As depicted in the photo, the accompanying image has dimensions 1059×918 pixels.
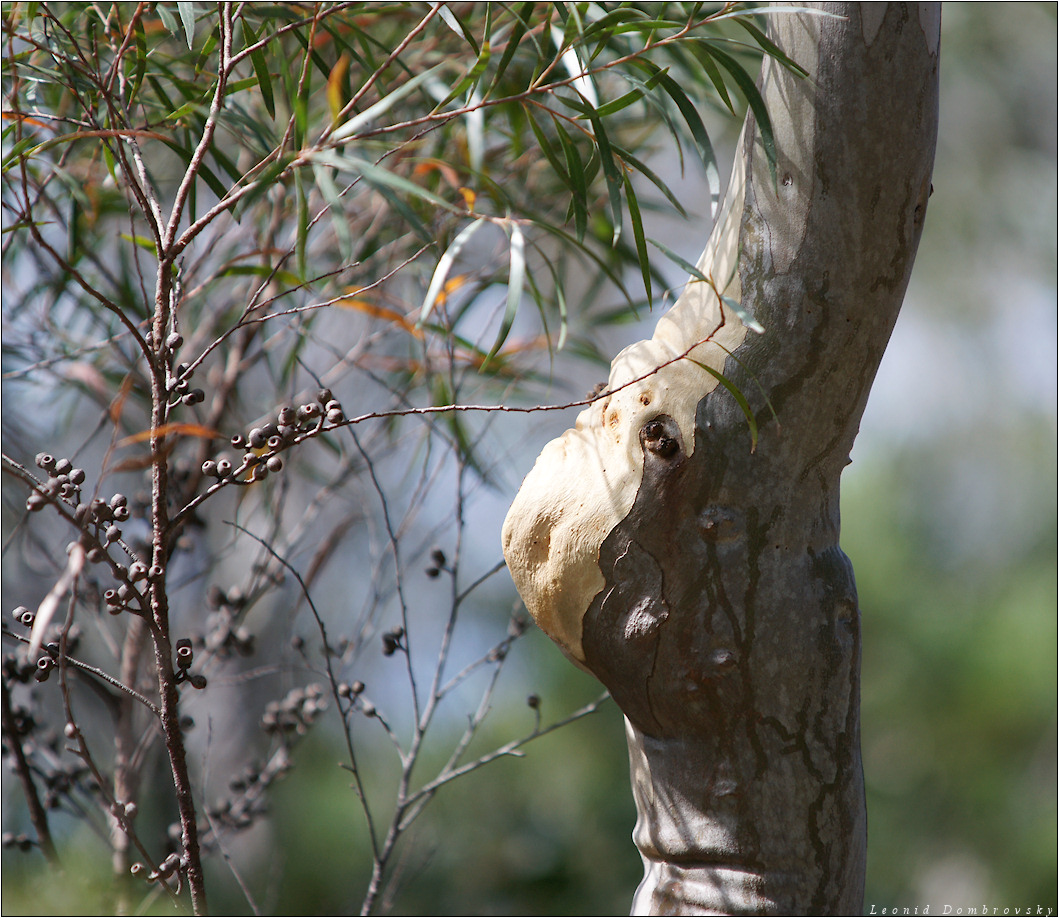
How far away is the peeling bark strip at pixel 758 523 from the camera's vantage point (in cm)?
52

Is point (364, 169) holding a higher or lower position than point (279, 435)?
higher

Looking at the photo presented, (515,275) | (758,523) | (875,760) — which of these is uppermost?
(515,275)

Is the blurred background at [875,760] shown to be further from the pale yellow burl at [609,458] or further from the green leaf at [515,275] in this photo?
the green leaf at [515,275]

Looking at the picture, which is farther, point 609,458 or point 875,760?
point 875,760

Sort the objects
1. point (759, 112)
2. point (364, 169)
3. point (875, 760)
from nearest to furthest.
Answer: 1. point (364, 169)
2. point (759, 112)
3. point (875, 760)

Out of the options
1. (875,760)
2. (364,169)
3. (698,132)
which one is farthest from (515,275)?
(875,760)

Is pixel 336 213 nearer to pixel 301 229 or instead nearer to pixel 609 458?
pixel 301 229

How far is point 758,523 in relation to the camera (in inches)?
21.3

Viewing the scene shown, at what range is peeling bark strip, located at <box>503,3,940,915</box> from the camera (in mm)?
521

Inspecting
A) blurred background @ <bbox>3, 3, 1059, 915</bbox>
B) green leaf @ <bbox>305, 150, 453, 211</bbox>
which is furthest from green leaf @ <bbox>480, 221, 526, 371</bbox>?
blurred background @ <bbox>3, 3, 1059, 915</bbox>

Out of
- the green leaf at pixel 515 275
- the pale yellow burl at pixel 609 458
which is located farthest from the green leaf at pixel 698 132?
the green leaf at pixel 515 275

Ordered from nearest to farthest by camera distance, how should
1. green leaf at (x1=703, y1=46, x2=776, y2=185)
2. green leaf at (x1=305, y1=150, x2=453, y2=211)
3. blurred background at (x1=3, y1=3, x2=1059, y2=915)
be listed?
green leaf at (x1=305, y1=150, x2=453, y2=211)
green leaf at (x1=703, y1=46, x2=776, y2=185)
blurred background at (x1=3, y1=3, x2=1059, y2=915)

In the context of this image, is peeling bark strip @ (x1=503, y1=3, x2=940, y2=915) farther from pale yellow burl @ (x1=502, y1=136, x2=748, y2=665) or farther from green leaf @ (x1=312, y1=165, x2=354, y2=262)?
green leaf @ (x1=312, y1=165, x2=354, y2=262)

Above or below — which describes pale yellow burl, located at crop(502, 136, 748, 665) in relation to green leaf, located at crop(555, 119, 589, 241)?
below
